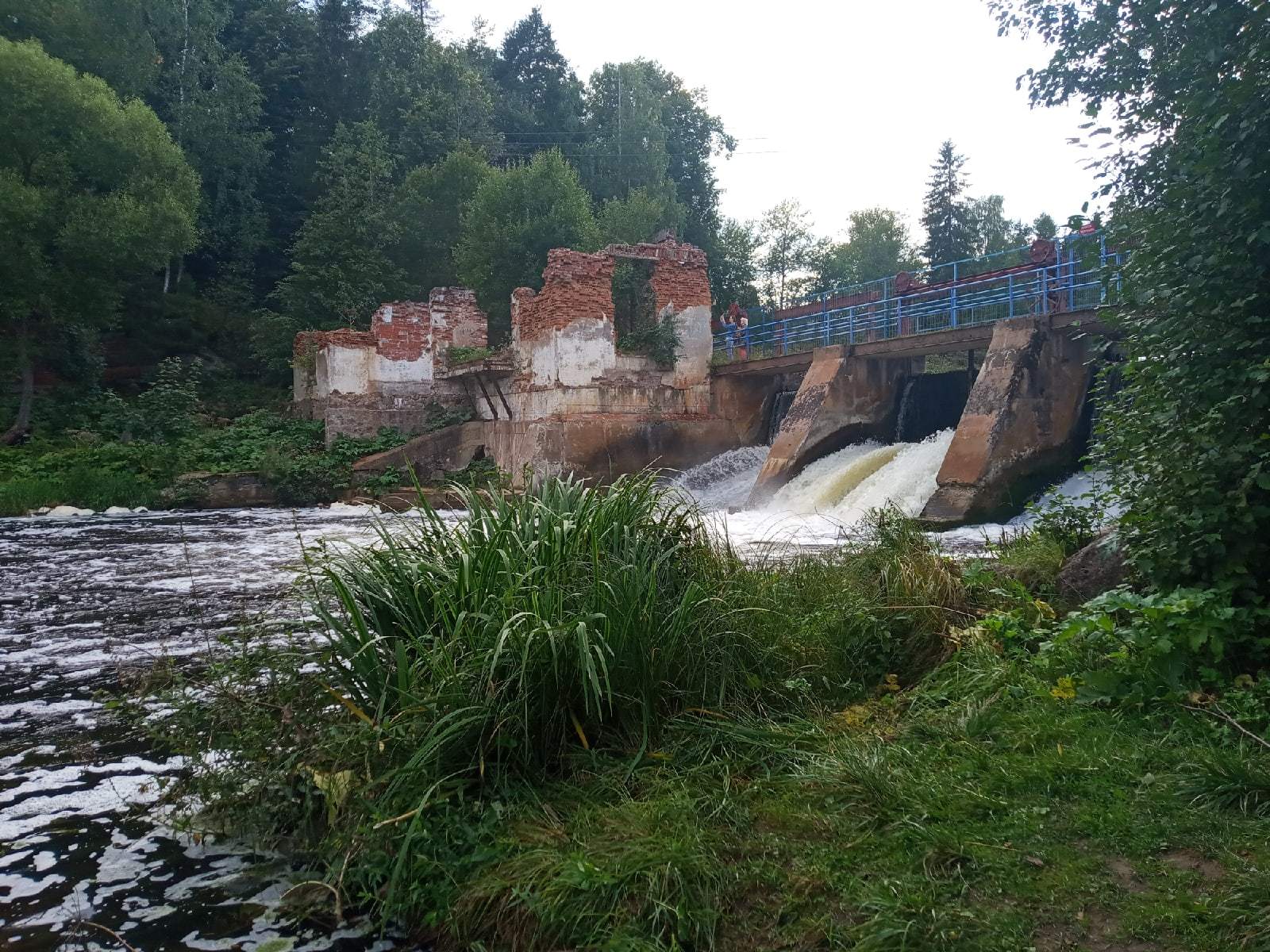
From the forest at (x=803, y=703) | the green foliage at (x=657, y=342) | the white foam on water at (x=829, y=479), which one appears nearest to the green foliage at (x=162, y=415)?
the green foliage at (x=657, y=342)

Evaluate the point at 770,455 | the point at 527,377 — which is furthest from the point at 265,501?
the point at 770,455

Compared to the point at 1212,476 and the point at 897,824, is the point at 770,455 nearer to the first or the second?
the point at 1212,476

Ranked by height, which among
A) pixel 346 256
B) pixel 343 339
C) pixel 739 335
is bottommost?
pixel 739 335

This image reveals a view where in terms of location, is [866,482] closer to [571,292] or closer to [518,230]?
[571,292]

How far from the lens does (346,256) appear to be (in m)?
31.2

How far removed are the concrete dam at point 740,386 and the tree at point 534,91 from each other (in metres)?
20.7

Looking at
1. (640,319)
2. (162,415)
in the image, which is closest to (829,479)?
(640,319)

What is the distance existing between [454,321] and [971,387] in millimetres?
14555

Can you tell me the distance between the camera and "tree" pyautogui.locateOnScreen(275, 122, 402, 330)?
30.5 metres

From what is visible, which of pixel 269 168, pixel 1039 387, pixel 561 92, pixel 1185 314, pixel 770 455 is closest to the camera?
pixel 1185 314

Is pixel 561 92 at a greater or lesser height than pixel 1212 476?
greater

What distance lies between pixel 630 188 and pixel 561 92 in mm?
9346

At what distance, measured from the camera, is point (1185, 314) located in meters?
4.10

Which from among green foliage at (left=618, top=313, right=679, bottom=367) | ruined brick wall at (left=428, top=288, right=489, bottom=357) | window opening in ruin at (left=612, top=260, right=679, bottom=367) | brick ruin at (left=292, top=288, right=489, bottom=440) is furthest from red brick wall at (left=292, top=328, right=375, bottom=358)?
green foliage at (left=618, top=313, right=679, bottom=367)
